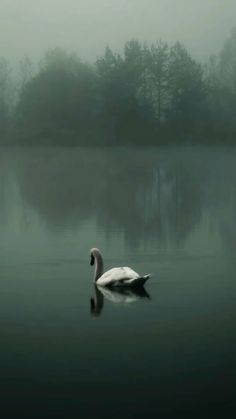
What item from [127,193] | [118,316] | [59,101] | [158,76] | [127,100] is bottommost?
[127,193]

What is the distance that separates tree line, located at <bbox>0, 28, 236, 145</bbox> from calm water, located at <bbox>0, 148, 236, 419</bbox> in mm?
49088

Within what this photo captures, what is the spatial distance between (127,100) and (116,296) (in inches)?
2542

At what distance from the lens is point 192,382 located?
26.6ft

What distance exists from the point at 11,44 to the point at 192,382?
374 feet

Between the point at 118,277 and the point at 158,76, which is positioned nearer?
the point at 118,277

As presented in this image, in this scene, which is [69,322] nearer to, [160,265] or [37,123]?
[160,265]

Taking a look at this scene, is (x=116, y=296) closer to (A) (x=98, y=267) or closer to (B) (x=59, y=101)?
(A) (x=98, y=267)

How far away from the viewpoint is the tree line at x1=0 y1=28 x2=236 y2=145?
74.9 m

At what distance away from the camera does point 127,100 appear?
75.8 meters

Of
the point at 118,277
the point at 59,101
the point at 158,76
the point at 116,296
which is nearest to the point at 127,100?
the point at 158,76

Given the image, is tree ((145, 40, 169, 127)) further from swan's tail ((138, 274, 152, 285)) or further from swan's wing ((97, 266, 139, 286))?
swan's tail ((138, 274, 152, 285))

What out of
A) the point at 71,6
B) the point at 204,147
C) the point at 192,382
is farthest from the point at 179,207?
the point at 71,6

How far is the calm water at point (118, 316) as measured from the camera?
25.7ft

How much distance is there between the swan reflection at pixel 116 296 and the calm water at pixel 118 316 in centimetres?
4
